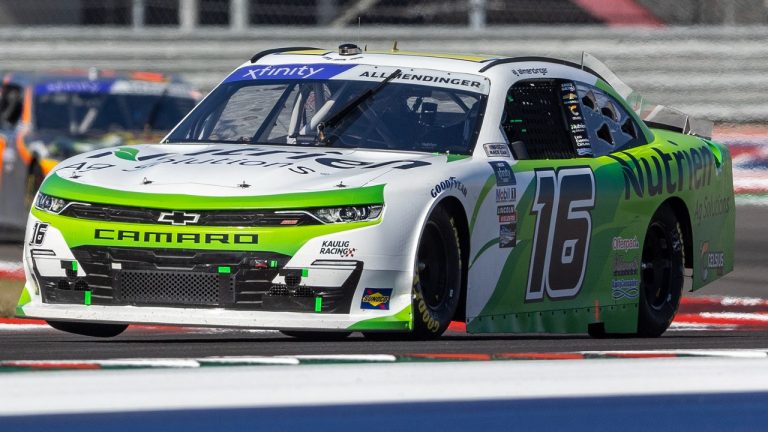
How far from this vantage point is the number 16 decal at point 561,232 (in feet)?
23.5

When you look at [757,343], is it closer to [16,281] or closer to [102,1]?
[16,281]

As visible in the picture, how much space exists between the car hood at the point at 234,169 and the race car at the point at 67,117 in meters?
6.78

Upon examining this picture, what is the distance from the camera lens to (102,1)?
1889cm

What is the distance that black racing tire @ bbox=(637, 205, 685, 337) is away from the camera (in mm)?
8094

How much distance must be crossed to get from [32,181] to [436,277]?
763 centimetres

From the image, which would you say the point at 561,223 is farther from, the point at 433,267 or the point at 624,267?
the point at 433,267

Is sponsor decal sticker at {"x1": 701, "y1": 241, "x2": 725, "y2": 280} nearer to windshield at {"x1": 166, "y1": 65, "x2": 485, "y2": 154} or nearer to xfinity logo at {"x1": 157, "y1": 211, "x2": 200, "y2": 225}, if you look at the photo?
windshield at {"x1": 166, "y1": 65, "x2": 485, "y2": 154}

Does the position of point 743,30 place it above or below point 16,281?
above

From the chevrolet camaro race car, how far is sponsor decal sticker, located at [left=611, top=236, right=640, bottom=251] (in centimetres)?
1

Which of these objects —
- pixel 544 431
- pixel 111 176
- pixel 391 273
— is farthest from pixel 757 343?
pixel 544 431

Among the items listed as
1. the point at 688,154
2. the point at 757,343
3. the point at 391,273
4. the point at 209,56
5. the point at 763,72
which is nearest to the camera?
the point at 391,273

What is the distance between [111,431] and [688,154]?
5758 mm

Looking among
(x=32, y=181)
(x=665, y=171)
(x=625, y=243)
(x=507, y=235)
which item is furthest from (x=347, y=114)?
(x=32, y=181)

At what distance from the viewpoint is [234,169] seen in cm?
630
